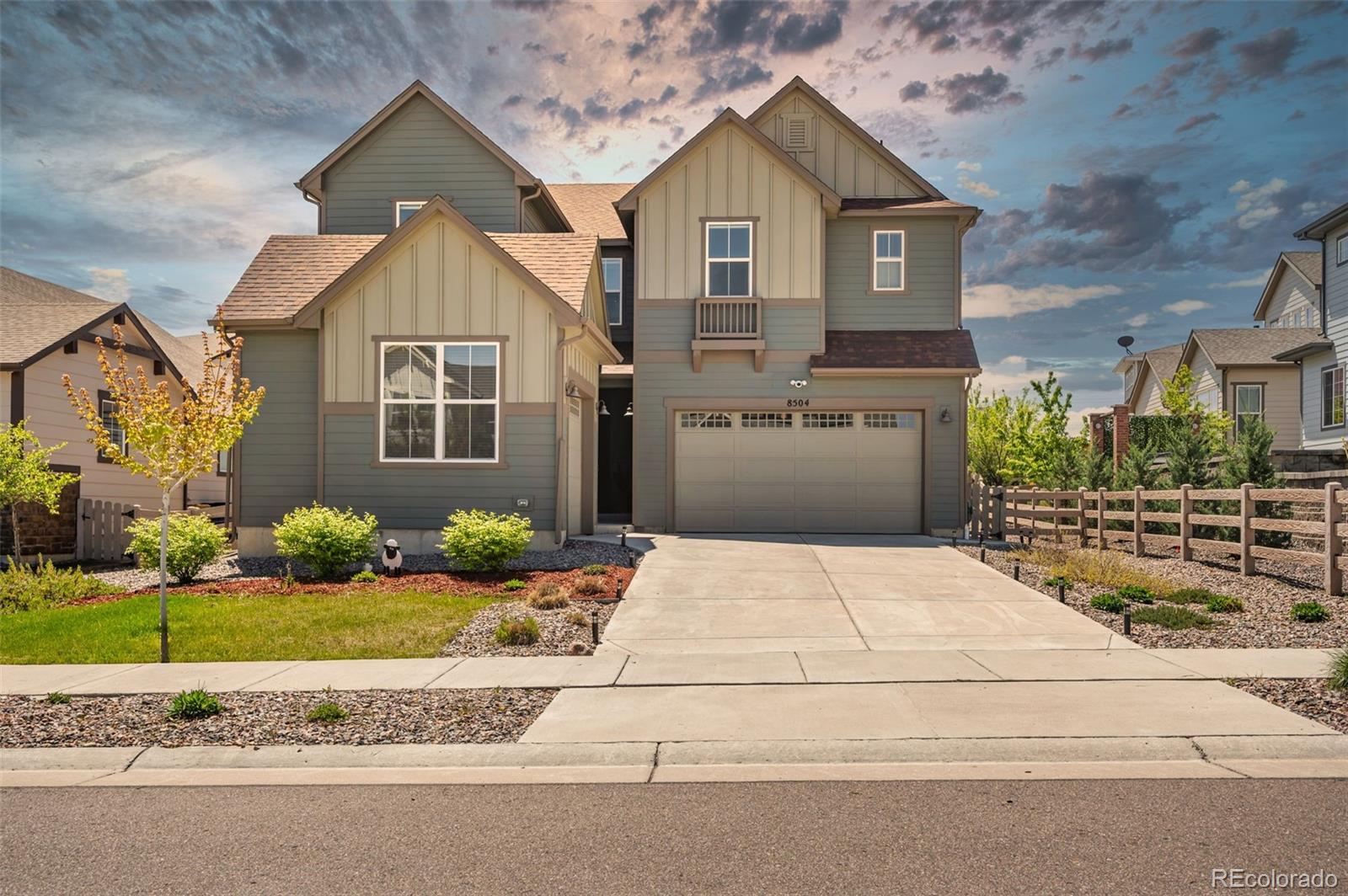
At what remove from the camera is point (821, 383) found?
71.0 ft

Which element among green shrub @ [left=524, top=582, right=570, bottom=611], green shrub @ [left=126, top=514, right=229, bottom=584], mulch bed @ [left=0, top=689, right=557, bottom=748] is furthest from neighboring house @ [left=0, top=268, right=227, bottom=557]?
→ mulch bed @ [left=0, top=689, right=557, bottom=748]

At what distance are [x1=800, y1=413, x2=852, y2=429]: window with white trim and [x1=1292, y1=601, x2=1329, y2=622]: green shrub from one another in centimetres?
1117

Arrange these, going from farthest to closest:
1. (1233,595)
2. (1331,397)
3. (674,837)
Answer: (1331,397), (1233,595), (674,837)

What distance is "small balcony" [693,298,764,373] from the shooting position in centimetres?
2145

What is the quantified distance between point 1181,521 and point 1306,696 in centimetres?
937

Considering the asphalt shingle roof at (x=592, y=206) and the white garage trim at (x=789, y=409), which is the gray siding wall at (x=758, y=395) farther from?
the asphalt shingle roof at (x=592, y=206)

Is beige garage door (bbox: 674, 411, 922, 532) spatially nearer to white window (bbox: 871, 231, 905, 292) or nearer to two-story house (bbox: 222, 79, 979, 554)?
two-story house (bbox: 222, 79, 979, 554)

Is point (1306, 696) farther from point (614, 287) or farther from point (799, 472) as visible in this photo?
point (614, 287)

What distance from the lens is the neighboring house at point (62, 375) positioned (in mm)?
21781

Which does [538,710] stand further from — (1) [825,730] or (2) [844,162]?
(2) [844,162]

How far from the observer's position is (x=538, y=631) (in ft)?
34.8

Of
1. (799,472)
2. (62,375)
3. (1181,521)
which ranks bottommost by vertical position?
(1181,521)

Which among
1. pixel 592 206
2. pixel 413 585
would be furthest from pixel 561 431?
pixel 592 206

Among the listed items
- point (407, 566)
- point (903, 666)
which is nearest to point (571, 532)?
point (407, 566)
